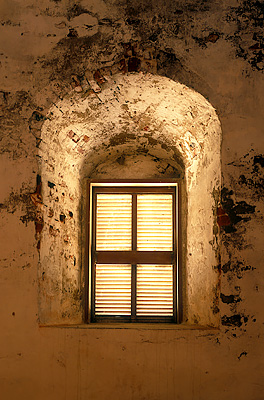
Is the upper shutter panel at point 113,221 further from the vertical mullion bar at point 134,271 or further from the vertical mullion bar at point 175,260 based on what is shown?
the vertical mullion bar at point 175,260

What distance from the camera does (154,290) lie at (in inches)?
138

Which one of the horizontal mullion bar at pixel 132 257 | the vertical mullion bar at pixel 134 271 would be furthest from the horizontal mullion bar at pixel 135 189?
the horizontal mullion bar at pixel 132 257

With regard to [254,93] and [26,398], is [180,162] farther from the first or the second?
[26,398]

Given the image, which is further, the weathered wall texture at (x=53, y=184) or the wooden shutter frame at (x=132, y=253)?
the wooden shutter frame at (x=132, y=253)

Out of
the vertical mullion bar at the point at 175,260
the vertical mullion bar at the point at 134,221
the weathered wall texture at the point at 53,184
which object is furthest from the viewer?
the vertical mullion bar at the point at 134,221

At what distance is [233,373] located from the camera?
2.52 m

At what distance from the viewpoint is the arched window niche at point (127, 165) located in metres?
2.79

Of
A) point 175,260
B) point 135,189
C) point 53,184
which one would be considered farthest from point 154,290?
point 53,184

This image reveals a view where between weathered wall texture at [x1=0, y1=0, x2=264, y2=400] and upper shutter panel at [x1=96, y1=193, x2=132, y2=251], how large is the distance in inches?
28.6

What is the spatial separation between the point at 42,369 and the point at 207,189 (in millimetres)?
1563

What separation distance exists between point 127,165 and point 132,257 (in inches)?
30.8

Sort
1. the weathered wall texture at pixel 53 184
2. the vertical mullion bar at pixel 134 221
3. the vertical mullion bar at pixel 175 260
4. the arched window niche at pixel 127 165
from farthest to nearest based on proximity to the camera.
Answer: the vertical mullion bar at pixel 134 221 → the vertical mullion bar at pixel 175 260 → the arched window niche at pixel 127 165 → the weathered wall texture at pixel 53 184

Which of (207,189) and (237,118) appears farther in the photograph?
(207,189)

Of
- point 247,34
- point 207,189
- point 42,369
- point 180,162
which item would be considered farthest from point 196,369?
point 247,34
